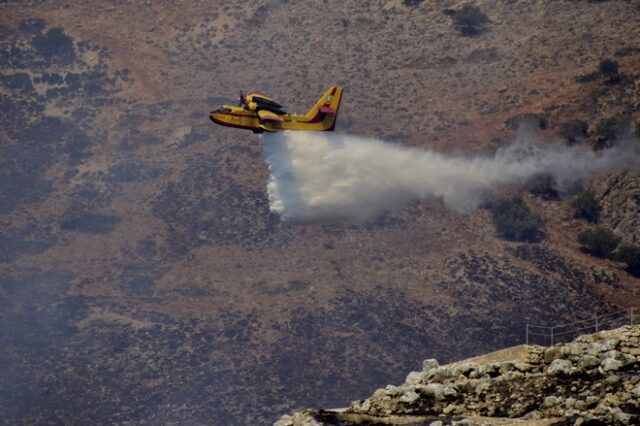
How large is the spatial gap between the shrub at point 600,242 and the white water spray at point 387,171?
6.53 metres

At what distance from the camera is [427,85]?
129 m

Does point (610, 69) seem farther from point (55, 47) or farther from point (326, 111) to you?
point (55, 47)

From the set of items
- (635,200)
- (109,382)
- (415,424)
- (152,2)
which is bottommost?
(109,382)

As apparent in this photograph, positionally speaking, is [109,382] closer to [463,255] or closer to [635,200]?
[463,255]

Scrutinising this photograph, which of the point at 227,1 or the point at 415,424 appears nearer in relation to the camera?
the point at 415,424

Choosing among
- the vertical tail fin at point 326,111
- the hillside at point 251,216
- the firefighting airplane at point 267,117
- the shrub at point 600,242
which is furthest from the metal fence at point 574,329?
the firefighting airplane at point 267,117

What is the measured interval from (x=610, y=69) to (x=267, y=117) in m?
47.4

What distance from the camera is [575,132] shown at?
381 feet

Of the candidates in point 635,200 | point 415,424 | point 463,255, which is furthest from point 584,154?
point 415,424

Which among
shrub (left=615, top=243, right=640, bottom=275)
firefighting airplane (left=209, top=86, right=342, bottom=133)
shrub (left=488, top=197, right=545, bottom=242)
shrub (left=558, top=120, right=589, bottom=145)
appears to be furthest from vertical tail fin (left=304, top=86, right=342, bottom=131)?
shrub (left=558, top=120, right=589, bottom=145)

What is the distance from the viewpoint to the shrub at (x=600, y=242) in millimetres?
106438

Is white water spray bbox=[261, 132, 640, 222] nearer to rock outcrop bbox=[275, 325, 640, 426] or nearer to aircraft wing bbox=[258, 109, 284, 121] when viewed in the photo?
aircraft wing bbox=[258, 109, 284, 121]

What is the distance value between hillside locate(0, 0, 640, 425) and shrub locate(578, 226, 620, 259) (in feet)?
4.30

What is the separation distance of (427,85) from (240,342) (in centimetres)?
3905
